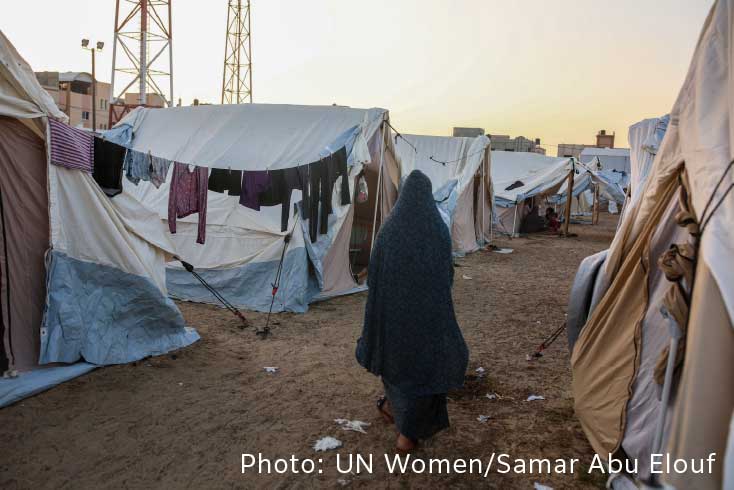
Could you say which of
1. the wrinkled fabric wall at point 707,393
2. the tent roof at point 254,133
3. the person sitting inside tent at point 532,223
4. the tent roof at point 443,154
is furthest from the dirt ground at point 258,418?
the person sitting inside tent at point 532,223

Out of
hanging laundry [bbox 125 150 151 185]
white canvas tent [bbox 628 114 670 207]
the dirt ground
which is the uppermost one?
white canvas tent [bbox 628 114 670 207]

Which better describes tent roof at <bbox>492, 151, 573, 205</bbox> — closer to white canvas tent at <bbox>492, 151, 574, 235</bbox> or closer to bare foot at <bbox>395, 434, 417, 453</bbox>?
white canvas tent at <bbox>492, 151, 574, 235</bbox>

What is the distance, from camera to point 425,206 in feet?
10.8

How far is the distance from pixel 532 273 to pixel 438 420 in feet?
26.4

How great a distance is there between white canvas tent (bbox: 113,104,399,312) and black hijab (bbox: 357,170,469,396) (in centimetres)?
389

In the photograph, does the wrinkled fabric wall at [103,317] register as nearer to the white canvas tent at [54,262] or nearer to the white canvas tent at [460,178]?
the white canvas tent at [54,262]

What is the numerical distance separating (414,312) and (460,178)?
1065 cm

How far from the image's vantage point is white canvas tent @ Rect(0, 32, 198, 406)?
4094 millimetres

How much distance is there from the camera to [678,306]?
2.35 metres

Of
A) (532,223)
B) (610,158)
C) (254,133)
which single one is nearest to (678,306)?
(254,133)

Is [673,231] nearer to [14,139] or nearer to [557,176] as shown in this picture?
[14,139]

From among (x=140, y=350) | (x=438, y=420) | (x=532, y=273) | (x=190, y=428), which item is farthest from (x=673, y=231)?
(x=532, y=273)

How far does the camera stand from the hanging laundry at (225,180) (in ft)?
22.5

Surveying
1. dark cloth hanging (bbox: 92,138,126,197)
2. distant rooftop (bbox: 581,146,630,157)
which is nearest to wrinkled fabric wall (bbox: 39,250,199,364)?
dark cloth hanging (bbox: 92,138,126,197)
